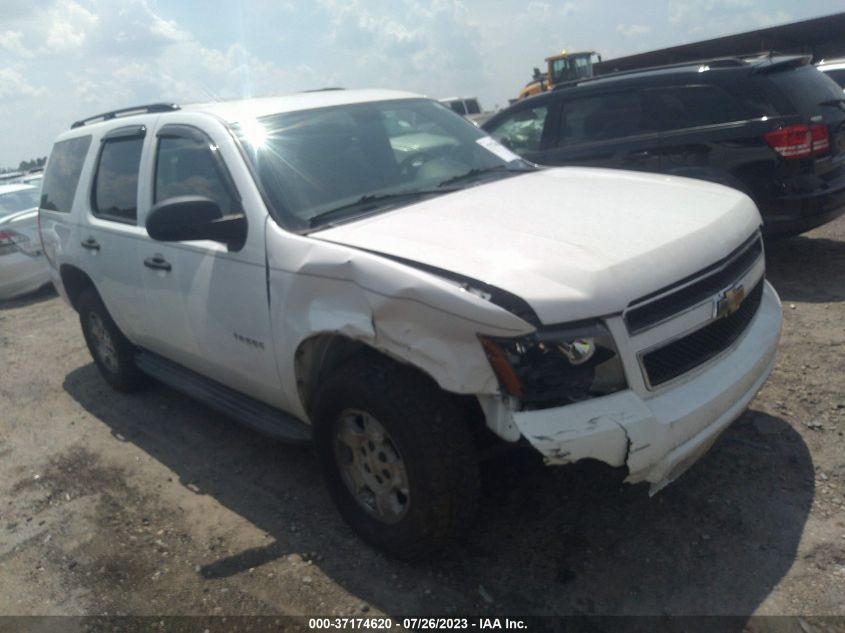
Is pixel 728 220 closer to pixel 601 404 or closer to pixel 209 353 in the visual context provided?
pixel 601 404

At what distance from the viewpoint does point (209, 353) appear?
3865 mm

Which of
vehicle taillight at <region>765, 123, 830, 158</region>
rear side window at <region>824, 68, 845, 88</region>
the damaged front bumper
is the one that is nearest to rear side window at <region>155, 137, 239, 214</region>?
the damaged front bumper

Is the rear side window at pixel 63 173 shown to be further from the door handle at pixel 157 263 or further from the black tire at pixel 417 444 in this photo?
the black tire at pixel 417 444

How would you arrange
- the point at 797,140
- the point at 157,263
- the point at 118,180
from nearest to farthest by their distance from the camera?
the point at 157,263, the point at 118,180, the point at 797,140

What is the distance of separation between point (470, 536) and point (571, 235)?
141cm

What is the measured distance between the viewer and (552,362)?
2.44 m

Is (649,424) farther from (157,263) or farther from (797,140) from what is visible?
(797,140)

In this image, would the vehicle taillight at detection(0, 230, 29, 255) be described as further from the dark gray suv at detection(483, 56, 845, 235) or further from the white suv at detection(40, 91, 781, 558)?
the dark gray suv at detection(483, 56, 845, 235)

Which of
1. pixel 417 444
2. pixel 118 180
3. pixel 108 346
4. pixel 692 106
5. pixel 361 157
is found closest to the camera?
pixel 417 444

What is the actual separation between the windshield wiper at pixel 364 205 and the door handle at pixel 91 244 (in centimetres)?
220

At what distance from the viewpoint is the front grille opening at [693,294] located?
2543 mm

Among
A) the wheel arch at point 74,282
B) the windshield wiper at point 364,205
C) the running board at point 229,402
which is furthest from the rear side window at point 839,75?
the wheel arch at point 74,282

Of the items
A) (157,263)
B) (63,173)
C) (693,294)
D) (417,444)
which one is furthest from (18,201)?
(693,294)

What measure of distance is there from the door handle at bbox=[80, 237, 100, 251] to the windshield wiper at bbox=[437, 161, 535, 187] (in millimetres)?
2460
